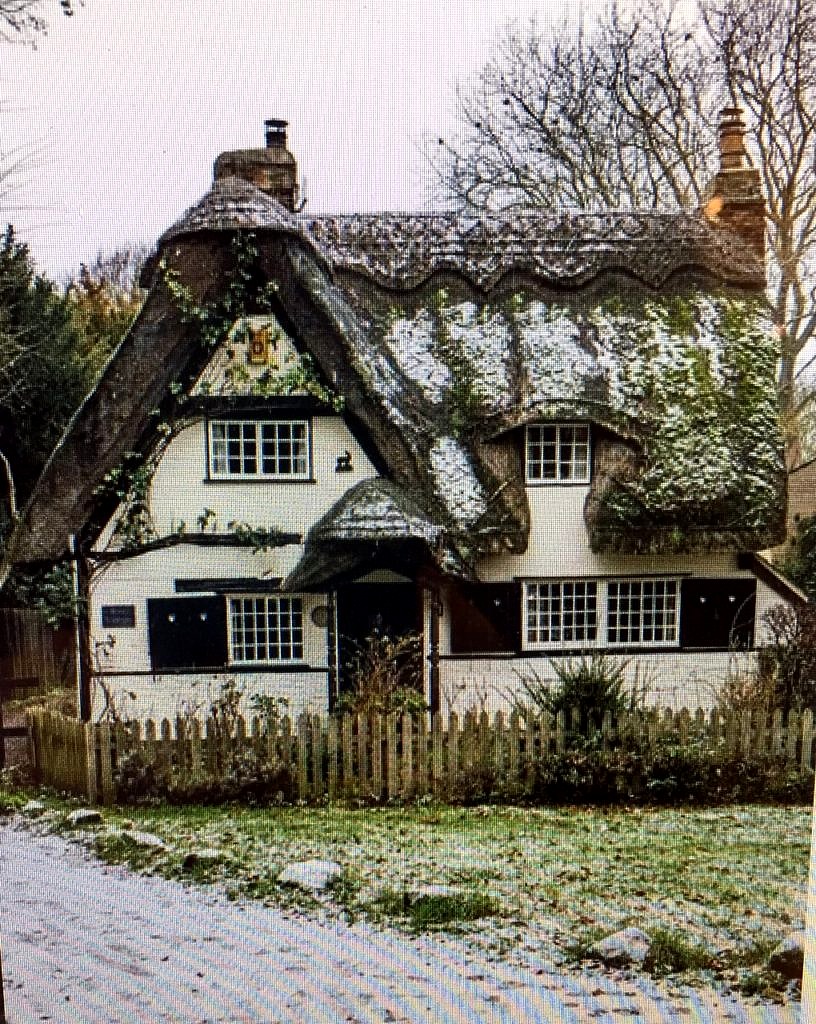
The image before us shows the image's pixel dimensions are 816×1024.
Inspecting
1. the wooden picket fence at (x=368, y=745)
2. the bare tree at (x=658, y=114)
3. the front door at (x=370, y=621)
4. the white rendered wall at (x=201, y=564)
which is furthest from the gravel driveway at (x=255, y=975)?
the bare tree at (x=658, y=114)

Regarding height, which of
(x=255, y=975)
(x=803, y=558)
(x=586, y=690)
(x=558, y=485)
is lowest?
(x=255, y=975)

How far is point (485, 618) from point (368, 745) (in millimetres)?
290

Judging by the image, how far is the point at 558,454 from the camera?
57.6 inches

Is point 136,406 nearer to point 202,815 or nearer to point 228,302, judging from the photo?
point 228,302

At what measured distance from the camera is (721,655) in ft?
4.56

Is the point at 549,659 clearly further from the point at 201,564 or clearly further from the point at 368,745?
the point at 201,564

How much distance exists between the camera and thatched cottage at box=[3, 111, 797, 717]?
131 centimetres

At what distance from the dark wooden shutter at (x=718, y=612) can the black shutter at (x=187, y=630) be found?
2.51ft

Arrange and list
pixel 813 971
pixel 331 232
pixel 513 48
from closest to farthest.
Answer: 1. pixel 813 971
2. pixel 513 48
3. pixel 331 232

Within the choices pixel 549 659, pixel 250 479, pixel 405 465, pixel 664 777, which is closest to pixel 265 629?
pixel 250 479

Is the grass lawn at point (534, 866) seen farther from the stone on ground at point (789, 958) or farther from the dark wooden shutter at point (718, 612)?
the dark wooden shutter at point (718, 612)

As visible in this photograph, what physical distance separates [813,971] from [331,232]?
1.35 meters

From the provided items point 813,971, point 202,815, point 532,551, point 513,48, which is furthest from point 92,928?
point 513,48

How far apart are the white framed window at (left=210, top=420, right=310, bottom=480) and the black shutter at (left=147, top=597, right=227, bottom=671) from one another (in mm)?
217
